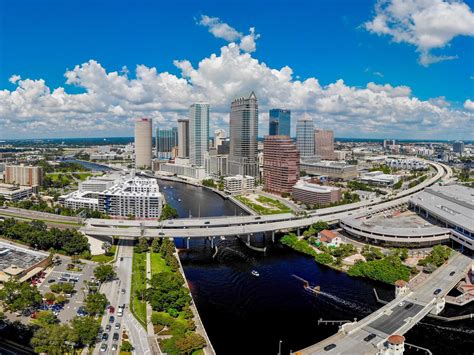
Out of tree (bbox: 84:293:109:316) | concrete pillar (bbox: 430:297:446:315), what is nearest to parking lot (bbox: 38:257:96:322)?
tree (bbox: 84:293:109:316)

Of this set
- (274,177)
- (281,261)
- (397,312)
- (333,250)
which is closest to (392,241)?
(333,250)

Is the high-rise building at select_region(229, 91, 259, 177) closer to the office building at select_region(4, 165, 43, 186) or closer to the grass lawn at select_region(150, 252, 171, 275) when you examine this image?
the office building at select_region(4, 165, 43, 186)

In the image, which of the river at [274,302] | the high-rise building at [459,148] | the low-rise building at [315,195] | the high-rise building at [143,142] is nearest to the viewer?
the river at [274,302]

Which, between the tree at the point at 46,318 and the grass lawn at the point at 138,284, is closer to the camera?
the tree at the point at 46,318

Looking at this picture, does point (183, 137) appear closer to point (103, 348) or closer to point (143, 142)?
point (143, 142)

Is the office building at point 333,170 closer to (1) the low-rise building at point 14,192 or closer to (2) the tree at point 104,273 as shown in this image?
(1) the low-rise building at point 14,192

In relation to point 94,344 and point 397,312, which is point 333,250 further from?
point 94,344

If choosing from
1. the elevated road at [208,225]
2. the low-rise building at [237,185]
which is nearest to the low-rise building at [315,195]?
the elevated road at [208,225]

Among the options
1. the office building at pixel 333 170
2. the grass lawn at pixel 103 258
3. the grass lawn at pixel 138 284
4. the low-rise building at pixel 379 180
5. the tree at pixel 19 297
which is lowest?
the grass lawn at pixel 138 284
